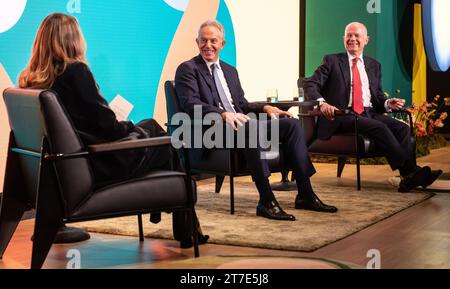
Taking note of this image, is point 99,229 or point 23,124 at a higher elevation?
point 23,124

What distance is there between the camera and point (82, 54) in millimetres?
3473

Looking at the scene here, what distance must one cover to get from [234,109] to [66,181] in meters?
2.10

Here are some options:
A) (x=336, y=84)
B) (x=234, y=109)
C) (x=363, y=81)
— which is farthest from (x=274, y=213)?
(x=363, y=81)

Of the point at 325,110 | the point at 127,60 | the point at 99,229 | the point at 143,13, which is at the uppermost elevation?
the point at 143,13

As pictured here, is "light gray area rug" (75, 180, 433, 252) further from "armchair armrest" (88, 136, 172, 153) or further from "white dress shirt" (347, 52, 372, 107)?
"armchair armrest" (88, 136, 172, 153)

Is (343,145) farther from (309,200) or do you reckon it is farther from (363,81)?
(309,200)

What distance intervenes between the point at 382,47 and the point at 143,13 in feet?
15.8

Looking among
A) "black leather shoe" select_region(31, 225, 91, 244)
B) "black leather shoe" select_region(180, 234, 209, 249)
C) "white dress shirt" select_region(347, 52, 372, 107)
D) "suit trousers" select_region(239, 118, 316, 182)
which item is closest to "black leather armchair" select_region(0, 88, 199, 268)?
"black leather shoe" select_region(180, 234, 209, 249)

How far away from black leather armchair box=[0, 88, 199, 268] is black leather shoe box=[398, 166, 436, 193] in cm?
274

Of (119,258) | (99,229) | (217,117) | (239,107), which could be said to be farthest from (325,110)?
(119,258)

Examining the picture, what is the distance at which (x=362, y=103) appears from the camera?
20.0 ft

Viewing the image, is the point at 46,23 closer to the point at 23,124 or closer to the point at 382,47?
the point at 23,124

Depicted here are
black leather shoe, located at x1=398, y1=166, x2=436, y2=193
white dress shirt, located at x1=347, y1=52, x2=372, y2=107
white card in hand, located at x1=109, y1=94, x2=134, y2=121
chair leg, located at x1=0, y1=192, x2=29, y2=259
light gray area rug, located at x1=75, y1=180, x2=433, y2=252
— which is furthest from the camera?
white dress shirt, located at x1=347, y1=52, x2=372, y2=107

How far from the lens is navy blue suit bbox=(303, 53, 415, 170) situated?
227 inches
